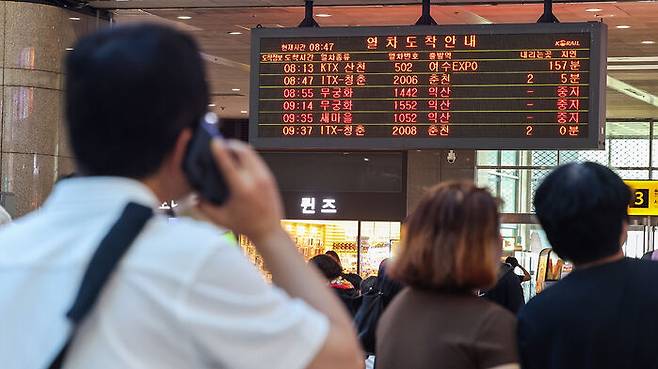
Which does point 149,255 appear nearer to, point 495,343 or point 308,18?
point 495,343

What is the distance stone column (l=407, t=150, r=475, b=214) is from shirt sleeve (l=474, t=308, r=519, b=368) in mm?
16667

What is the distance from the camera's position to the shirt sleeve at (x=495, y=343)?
2588 millimetres

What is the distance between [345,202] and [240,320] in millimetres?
17924

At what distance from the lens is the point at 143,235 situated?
126 centimetres

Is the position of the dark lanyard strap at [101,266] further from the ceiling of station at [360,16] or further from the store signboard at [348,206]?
the store signboard at [348,206]

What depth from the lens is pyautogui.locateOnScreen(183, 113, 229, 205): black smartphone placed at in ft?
4.23

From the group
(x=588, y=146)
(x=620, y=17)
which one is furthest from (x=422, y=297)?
(x=620, y=17)

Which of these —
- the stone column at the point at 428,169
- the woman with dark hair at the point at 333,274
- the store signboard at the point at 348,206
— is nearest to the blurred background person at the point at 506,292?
the woman with dark hair at the point at 333,274

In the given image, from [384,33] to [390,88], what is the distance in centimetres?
41

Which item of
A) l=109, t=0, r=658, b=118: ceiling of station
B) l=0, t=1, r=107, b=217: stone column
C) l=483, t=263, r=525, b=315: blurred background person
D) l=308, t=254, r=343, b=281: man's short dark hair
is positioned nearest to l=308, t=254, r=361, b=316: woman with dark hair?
l=308, t=254, r=343, b=281: man's short dark hair

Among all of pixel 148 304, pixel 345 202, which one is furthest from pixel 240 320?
pixel 345 202

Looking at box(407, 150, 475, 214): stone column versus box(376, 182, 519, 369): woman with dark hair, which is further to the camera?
box(407, 150, 475, 214): stone column

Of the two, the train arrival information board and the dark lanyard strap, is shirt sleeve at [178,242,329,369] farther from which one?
the train arrival information board

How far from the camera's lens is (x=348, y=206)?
19172 mm
